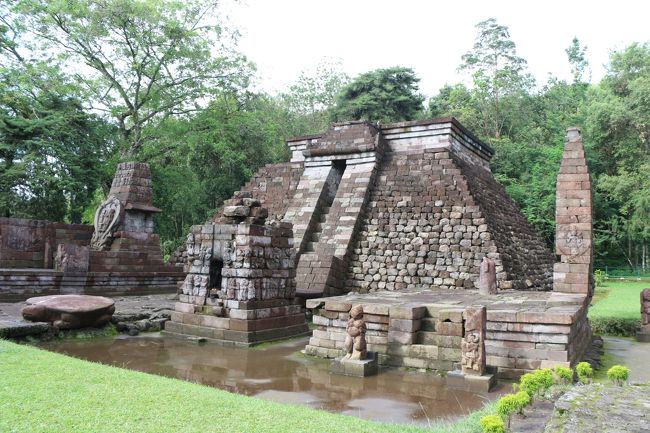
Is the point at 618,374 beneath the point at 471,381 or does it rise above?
above

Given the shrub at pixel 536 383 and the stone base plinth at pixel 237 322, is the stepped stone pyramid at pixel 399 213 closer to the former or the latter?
the stone base plinth at pixel 237 322

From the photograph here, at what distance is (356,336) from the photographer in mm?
6824

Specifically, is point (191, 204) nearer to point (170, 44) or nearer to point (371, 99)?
point (170, 44)

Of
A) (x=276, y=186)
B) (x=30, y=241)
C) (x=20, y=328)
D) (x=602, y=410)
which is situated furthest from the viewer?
(x=276, y=186)

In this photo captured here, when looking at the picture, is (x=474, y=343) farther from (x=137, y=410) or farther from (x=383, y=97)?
(x=383, y=97)

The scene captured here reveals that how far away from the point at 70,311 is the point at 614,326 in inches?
436

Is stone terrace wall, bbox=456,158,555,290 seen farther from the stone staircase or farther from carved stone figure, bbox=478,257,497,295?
the stone staircase

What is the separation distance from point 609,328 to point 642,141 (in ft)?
65.2

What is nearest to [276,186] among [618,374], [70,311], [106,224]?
[106,224]

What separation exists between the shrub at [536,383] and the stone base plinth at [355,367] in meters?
2.60

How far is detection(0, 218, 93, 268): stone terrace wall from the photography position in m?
12.7

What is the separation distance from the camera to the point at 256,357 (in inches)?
303

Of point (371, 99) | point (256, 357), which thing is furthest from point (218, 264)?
point (371, 99)

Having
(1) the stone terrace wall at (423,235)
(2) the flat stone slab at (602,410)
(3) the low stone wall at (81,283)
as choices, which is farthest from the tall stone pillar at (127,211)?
(2) the flat stone slab at (602,410)
